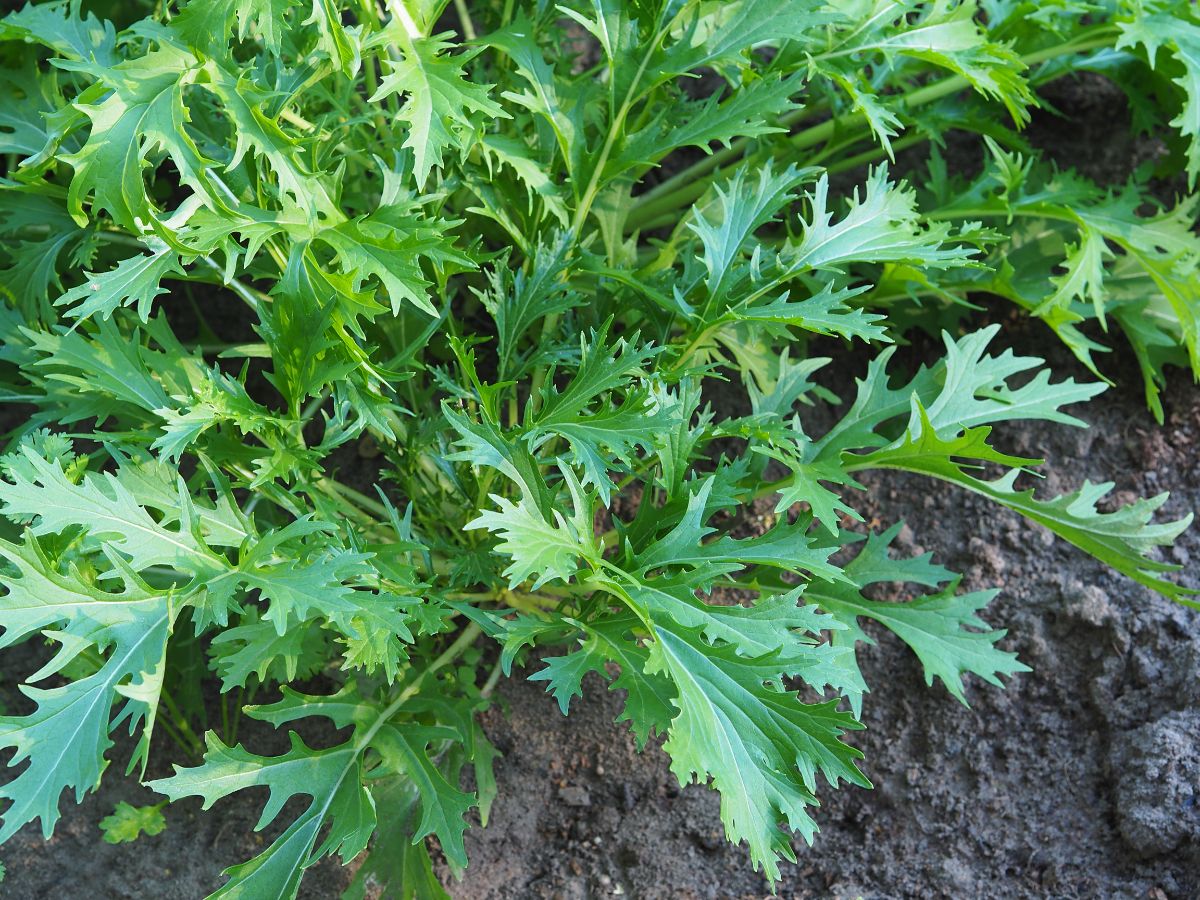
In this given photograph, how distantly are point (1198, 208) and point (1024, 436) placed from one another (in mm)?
566

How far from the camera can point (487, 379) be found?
1939 mm

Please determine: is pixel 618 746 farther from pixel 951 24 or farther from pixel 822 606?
pixel 951 24

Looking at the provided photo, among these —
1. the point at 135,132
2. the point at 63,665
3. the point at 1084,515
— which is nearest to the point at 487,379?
the point at 135,132

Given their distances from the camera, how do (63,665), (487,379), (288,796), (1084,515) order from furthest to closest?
(487,379)
(1084,515)
(288,796)
(63,665)

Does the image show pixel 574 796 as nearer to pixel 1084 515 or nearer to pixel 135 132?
pixel 1084 515

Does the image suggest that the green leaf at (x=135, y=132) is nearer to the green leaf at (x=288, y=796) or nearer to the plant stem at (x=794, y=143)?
the green leaf at (x=288, y=796)

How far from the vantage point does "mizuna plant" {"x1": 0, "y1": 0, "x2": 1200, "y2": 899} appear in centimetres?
132

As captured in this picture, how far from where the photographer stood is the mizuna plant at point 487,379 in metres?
1.32

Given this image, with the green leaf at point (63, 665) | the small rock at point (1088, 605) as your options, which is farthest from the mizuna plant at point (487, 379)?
the small rock at point (1088, 605)

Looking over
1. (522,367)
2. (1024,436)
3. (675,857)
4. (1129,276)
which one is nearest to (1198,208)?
(1129,276)

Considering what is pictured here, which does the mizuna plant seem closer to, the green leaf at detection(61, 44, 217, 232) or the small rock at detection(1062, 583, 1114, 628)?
the green leaf at detection(61, 44, 217, 232)

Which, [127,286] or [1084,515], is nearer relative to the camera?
[127,286]

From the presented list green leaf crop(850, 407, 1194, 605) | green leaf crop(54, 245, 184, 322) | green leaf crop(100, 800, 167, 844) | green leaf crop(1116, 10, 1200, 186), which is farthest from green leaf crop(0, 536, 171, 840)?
green leaf crop(1116, 10, 1200, 186)

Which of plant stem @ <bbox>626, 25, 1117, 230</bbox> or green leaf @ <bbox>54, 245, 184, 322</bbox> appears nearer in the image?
green leaf @ <bbox>54, 245, 184, 322</bbox>
